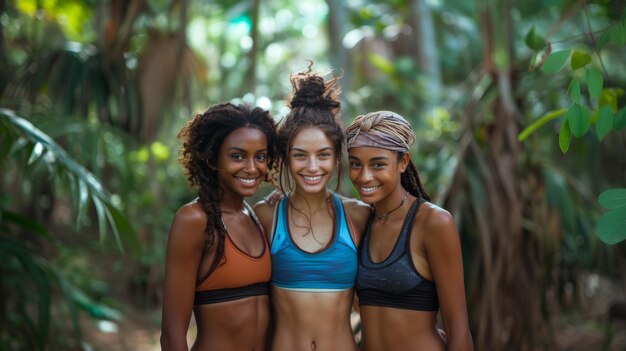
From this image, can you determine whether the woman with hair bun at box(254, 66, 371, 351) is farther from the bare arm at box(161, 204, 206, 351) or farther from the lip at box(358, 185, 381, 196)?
the bare arm at box(161, 204, 206, 351)

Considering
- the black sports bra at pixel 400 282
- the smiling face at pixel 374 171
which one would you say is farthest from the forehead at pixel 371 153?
the black sports bra at pixel 400 282

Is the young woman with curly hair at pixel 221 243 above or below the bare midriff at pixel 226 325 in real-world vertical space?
above

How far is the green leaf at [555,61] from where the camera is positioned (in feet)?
10.1

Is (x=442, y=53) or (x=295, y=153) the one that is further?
(x=442, y=53)

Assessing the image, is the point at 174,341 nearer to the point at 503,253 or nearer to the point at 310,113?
the point at 310,113

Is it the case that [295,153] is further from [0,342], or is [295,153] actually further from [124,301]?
[124,301]

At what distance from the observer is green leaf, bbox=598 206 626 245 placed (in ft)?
9.13

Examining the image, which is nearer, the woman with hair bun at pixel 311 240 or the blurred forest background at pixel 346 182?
the woman with hair bun at pixel 311 240

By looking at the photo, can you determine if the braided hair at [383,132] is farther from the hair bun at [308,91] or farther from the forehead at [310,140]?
the hair bun at [308,91]

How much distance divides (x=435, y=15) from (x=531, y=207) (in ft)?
30.2

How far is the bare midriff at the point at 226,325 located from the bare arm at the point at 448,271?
2.95ft

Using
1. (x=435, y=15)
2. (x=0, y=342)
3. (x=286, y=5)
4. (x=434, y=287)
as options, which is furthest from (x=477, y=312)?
(x=286, y=5)

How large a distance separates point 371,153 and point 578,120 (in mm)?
949

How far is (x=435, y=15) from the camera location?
14.0 meters
